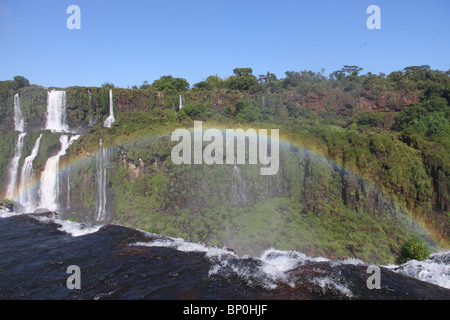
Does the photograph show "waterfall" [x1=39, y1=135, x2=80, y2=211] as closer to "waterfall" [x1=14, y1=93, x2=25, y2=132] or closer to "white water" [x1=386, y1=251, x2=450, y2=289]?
"waterfall" [x1=14, y1=93, x2=25, y2=132]

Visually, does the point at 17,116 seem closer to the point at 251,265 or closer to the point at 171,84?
the point at 171,84

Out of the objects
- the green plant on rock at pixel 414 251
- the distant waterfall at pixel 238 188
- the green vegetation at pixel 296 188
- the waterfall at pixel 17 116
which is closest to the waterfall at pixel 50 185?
the green vegetation at pixel 296 188

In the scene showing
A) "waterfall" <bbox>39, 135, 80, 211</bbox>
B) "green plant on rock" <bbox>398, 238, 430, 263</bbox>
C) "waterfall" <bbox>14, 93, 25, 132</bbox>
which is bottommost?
"green plant on rock" <bbox>398, 238, 430, 263</bbox>

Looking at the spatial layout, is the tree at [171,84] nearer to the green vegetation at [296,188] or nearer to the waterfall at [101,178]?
Answer: the green vegetation at [296,188]

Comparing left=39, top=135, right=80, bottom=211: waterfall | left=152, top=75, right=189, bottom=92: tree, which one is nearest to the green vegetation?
left=39, top=135, right=80, bottom=211: waterfall

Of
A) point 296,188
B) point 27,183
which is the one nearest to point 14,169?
point 27,183

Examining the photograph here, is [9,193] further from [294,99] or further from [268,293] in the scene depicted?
[294,99]
